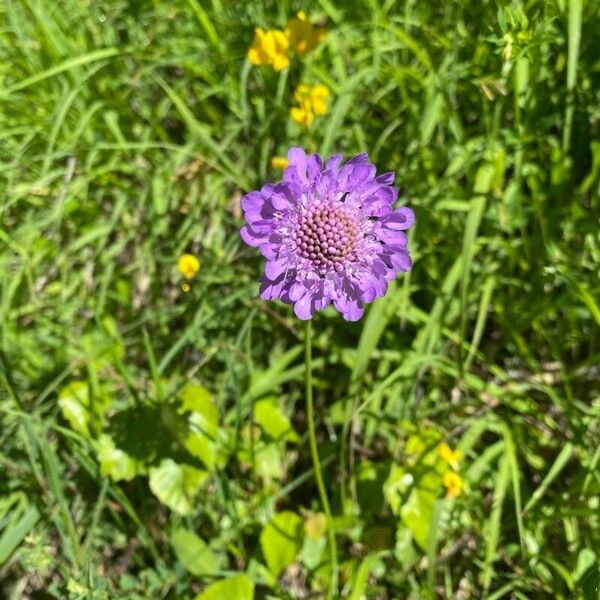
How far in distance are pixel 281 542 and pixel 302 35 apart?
1.23m

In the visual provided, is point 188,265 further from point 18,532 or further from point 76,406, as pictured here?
point 18,532

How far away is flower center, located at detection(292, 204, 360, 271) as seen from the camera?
119 centimetres

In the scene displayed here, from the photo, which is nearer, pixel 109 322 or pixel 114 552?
pixel 114 552

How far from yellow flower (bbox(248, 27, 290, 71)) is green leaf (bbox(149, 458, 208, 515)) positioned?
982 mm

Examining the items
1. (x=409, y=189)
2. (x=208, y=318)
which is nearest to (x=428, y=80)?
(x=409, y=189)

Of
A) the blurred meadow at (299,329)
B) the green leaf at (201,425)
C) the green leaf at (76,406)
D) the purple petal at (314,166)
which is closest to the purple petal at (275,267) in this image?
the purple petal at (314,166)

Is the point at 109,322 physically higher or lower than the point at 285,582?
higher

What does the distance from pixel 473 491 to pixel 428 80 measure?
101 centimetres

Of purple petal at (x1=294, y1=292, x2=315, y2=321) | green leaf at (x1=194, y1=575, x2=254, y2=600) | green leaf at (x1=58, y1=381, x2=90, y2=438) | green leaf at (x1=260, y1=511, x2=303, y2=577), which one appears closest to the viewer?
purple petal at (x1=294, y1=292, x2=315, y2=321)

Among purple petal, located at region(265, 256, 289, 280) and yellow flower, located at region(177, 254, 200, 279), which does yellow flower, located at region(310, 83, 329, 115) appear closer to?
yellow flower, located at region(177, 254, 200, 279)

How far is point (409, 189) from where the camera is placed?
1.81m

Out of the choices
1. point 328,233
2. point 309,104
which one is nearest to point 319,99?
point 309,104

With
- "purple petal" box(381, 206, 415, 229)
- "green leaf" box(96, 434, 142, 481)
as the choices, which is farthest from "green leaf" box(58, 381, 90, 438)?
"purple petal" box(381, 206, 415, 229)

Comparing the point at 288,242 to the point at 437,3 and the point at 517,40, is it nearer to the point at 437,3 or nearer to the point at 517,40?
the point at 517,40
